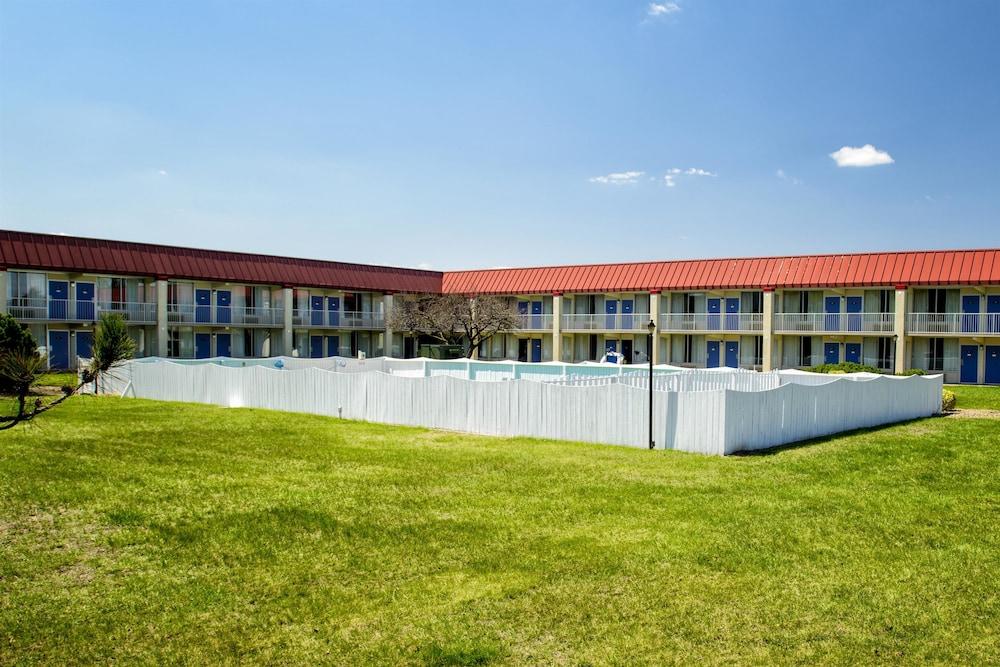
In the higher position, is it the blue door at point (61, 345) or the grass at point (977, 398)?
the blue door at point (61, 345)

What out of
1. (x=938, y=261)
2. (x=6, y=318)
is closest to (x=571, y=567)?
(x=6, y=318)

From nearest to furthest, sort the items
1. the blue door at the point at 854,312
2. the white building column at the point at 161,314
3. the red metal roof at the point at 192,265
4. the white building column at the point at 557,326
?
the red metal roof at the point at 192,265
the blue door at the point at 854,312
the white building column at the point at 161,314
the white building column at the point at 557,326

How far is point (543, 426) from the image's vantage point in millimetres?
17031

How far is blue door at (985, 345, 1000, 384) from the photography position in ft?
122

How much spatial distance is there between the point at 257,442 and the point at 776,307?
32.1 m

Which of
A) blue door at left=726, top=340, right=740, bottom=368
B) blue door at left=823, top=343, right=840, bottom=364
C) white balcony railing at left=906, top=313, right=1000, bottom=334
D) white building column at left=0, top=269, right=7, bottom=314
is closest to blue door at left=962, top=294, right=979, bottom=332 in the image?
white balcony railing at left=906, top=313, right=1000, bottom=334

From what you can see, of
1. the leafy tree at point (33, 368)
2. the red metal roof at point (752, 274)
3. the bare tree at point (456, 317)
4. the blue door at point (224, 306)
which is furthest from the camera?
the bare tree at point (456, 317)

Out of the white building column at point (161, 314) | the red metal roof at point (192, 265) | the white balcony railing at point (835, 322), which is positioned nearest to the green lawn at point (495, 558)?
the red metal roof at point (192, 265)

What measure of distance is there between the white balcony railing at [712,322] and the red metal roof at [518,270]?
205 centimetres

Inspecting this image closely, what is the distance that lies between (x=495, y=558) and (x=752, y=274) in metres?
36.2

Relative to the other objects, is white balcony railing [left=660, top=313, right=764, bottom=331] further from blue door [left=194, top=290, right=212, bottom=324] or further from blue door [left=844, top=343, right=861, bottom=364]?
blue door [left=194, top=290, right=212, bottom=324]

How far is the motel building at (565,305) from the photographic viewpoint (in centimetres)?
3722

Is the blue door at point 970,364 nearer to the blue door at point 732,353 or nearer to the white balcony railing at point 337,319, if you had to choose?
the blue door at point 732,353

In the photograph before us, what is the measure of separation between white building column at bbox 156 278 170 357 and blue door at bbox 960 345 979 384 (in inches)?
1529
